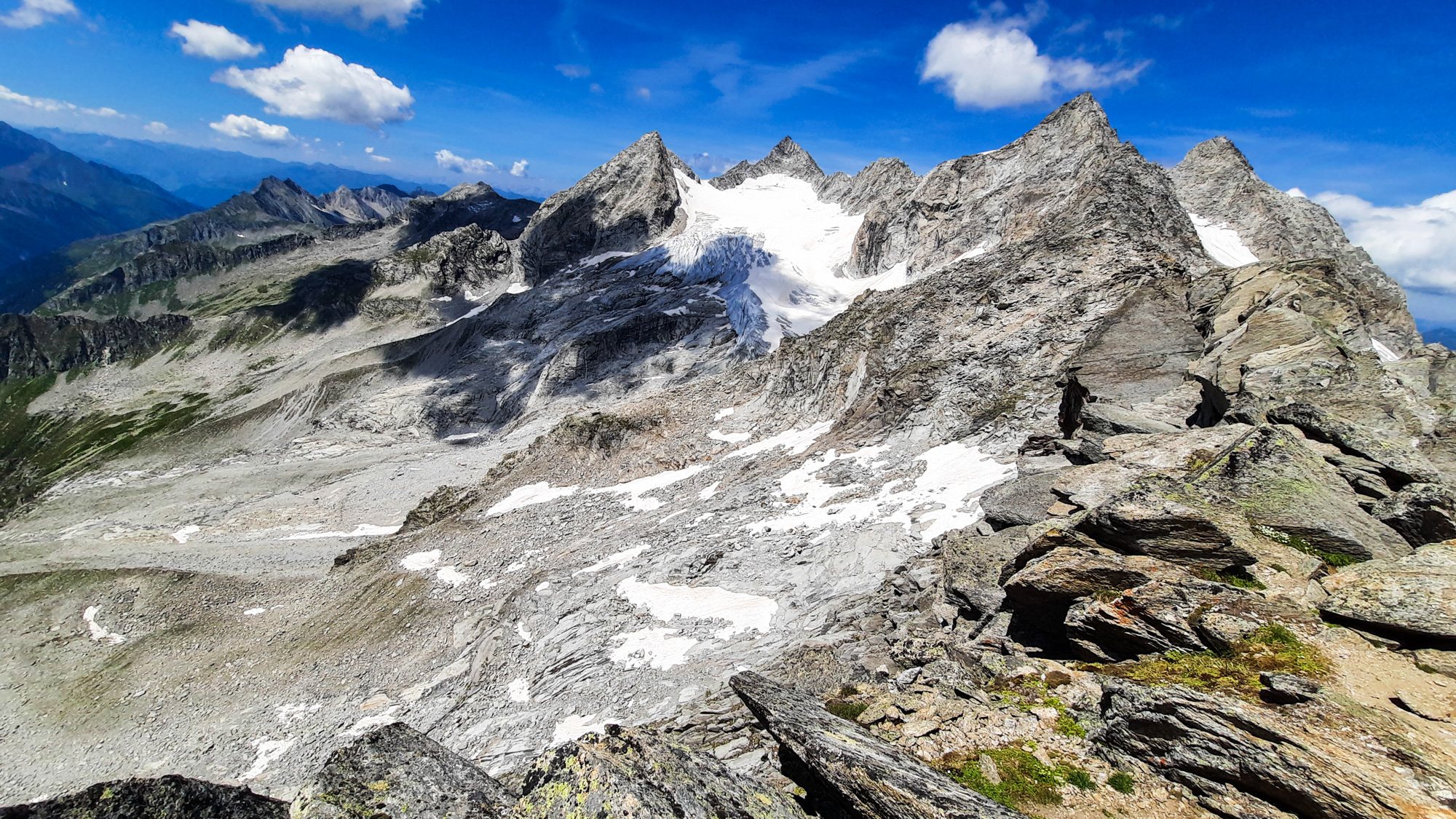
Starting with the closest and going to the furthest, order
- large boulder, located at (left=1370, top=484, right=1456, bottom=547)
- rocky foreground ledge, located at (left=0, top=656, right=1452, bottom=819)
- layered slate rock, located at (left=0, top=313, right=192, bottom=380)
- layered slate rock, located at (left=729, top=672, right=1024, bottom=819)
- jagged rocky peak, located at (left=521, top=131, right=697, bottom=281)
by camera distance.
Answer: rocky foreground ledge, located at (left=0, top=656, right=1452, bottom=819), layered slate rock, located at (left=729, top=672, right=1024, bottom=819), large boulder, located at (left=1370, top=484, right=1456, bottom=547), jagged rocky peak, located at (left=521, top=131, right=697, bottom=281), layered slate rock, located at (left=0, top=313, right=192, bottom=380)

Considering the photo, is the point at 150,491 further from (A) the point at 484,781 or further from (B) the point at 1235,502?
(B) the point at 1235,502

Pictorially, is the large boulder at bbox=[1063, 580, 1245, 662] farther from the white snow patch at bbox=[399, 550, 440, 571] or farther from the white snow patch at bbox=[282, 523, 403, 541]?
the white snow patch at bbox=[282, 523, 403, 541]

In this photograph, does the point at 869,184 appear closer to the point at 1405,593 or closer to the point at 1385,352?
the point at 1385,352

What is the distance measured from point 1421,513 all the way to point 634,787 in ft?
51.3

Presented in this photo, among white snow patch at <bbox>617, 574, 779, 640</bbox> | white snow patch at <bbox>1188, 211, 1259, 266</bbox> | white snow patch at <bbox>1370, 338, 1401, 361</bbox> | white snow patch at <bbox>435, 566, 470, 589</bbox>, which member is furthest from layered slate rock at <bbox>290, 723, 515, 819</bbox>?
white snow patch at <bbox>1188, 211, 1259, 266</bbox>

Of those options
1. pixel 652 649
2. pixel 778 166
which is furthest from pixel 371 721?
pixel 778 166

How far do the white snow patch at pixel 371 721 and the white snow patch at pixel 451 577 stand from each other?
10.1 meters

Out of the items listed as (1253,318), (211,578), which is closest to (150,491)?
(211,578)

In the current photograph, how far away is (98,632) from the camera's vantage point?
41.0 m

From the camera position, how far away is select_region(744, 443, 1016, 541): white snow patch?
26.3 metres

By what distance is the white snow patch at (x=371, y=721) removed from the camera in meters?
25.6

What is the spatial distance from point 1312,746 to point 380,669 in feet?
115

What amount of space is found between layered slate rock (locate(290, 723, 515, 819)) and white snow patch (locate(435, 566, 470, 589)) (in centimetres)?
2956

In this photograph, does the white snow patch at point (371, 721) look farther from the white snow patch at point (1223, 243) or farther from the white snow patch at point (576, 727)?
the white snow patch at point (1223, 243)
